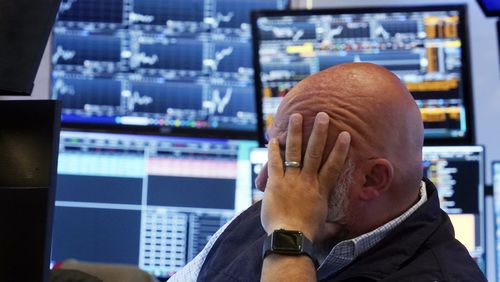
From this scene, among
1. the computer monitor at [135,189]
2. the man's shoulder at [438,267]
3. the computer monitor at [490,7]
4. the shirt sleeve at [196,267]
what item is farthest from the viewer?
the computer monitor at [135,189]

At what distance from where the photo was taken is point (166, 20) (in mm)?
2725

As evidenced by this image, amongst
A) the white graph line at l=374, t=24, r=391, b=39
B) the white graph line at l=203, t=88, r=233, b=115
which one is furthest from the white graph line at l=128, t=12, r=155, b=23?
the white graph line at l=374, t=24, r=391, b=39

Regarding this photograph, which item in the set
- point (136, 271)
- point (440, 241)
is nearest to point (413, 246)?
point (440, 241)

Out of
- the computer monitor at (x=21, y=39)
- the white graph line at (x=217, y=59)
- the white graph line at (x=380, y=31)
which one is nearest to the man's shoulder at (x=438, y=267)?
the computer monitor at (x=21, y=39)

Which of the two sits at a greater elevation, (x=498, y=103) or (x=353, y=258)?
(x=498, y=103)

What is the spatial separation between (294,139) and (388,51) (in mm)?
1127

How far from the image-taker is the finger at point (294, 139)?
53.2 inches

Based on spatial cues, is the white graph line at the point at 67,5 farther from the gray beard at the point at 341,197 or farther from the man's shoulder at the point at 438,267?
the man's shoulder at the point at 438,267

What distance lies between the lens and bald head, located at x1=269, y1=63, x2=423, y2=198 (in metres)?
1.34

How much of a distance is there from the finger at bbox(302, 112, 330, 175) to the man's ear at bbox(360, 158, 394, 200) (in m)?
0.09

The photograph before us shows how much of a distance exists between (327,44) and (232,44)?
45cm

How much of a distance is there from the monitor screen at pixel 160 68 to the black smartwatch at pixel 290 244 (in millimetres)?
1366

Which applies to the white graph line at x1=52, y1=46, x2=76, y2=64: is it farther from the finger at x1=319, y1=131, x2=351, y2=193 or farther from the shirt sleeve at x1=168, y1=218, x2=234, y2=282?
the finger at x1=319, y1=131, x2=351, y2=193

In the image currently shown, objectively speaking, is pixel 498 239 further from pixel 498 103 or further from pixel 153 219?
pixel 153 219
